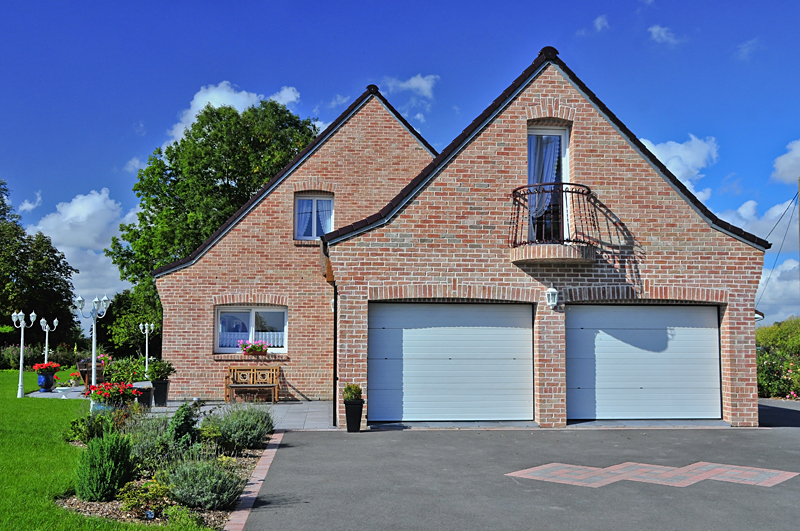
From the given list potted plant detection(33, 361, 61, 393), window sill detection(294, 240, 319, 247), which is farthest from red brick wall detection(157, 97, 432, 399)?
potted plant detection(33, 361, 61, 393)

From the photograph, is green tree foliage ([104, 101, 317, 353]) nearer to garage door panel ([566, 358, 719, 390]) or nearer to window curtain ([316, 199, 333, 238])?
window curtain ([316, 199, 333, 238])

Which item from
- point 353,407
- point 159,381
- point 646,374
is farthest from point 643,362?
Result: point 159,381

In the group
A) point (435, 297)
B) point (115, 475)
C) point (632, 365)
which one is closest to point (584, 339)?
point (632, 365)

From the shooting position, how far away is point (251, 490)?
7.56 m

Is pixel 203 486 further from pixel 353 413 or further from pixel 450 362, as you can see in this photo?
pixel 450 362

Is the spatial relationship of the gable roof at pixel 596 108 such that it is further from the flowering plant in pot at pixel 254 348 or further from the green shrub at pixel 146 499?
the green shrub at pixel 146 499

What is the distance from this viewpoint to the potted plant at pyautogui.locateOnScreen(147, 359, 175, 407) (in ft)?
50.7

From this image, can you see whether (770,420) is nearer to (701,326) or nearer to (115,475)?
(701,326)

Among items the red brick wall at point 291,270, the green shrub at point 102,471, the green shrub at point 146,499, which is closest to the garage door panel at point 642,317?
the red brick wall at point 291,270

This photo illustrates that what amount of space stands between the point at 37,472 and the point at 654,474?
7.62m

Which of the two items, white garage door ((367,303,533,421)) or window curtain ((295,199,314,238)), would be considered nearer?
white garage door ((367,303,533,421))

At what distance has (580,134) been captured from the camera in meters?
13.3

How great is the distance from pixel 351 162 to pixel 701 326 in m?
9.51

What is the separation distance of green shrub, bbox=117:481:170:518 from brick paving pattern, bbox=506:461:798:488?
425 cm
